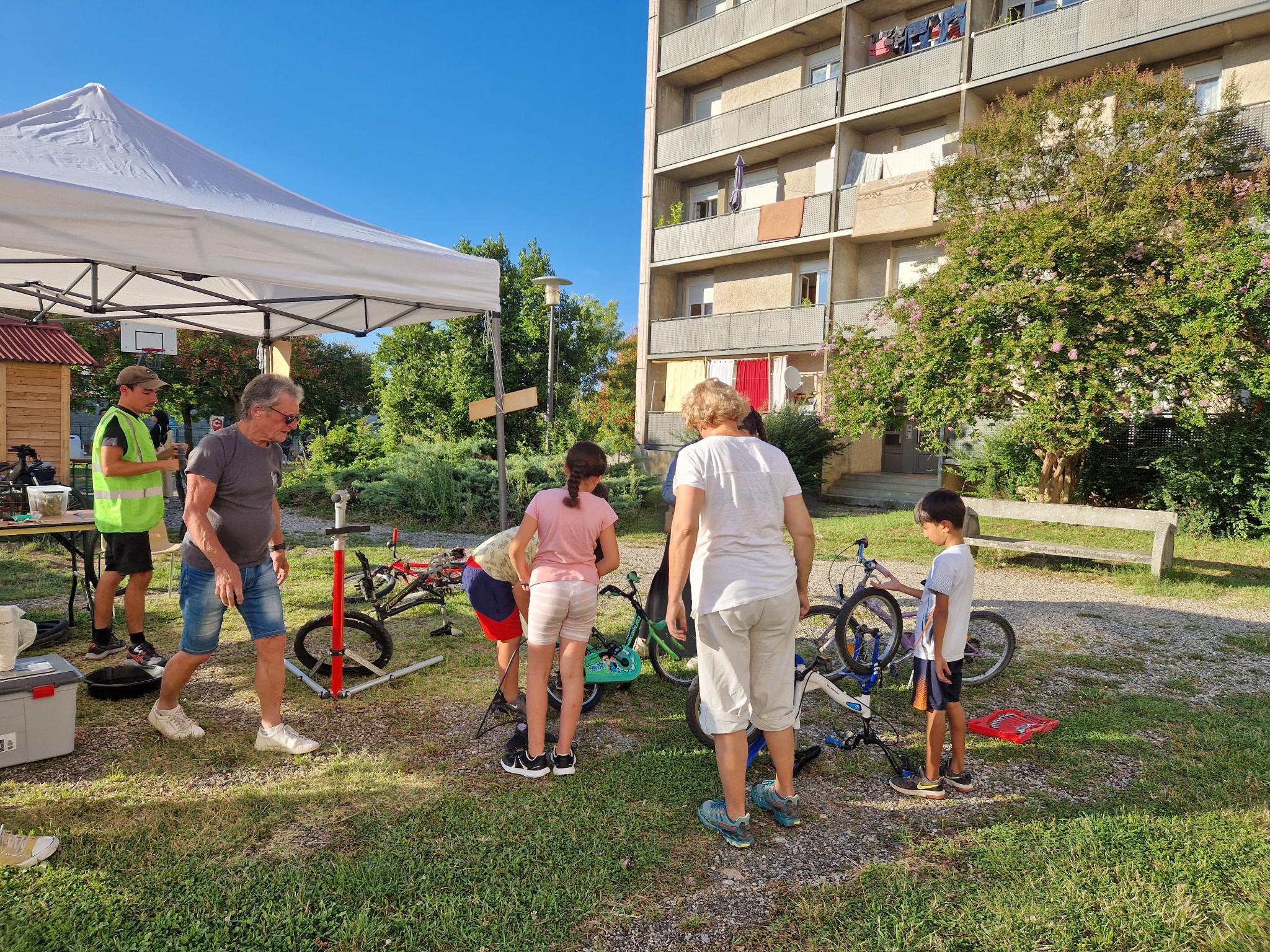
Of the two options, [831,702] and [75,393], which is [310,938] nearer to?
[831,702]

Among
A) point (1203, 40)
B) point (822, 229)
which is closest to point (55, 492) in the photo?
point (822, 229)

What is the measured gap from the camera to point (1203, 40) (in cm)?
1397

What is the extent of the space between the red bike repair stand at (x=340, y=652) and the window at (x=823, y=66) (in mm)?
19518

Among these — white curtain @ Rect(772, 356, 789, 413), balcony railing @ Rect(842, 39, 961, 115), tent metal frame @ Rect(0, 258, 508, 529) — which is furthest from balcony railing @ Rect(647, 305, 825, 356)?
tent metal frame @ Rect(0, 258, 508, 529)

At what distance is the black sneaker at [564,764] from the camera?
3.41m

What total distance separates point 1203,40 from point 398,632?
712 inches

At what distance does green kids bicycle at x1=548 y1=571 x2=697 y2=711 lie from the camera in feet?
13.9

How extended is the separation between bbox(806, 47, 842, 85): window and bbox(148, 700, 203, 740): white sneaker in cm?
2062

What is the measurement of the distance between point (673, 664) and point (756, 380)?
637 inches

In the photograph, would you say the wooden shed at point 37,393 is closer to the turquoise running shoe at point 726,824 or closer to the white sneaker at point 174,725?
the white sneaker at point 174,725

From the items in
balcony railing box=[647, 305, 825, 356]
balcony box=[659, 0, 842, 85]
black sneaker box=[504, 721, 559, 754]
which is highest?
balcony box=[659, 0, 842, 85]

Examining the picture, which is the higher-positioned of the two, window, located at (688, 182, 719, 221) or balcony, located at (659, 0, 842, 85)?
balcony, located at (659, 0, 842, 85)

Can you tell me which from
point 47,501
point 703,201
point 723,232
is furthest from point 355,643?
point 703,201

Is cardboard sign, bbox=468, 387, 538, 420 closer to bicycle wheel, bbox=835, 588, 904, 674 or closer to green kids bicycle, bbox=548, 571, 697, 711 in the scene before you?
green kids bicycle, bbox=548, 571, 697, 711
